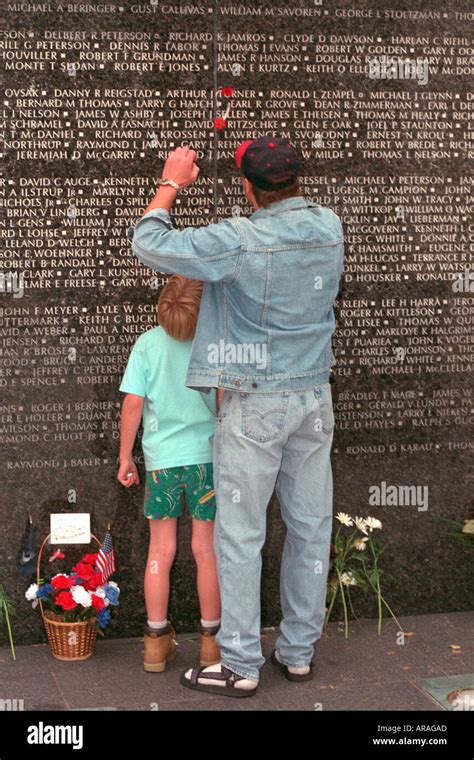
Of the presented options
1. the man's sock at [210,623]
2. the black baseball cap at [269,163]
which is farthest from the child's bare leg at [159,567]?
the black baseball cap at [269,163]

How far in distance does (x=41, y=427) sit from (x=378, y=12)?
2328 mm

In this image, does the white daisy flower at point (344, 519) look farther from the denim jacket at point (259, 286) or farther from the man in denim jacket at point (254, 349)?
the denim jacket at point (259, 286)

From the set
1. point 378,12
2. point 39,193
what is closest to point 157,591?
point 39,193

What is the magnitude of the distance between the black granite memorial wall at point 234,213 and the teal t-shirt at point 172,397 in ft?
1.55

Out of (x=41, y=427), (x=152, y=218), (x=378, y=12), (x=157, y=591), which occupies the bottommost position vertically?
(x=157, y=591)

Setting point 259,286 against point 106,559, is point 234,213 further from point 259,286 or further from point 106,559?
point 106,559

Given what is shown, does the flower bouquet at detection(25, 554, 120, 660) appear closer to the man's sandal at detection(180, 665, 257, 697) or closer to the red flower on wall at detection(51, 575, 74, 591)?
the red flower on wall at detection(51, 575, 74, 591)

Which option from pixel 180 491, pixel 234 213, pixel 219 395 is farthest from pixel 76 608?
pixel 234 213

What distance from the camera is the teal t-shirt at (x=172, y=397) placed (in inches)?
175

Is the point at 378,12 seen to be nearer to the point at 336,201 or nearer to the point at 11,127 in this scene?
the point at 336,201

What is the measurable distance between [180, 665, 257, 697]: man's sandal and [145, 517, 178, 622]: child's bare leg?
12.5 inches

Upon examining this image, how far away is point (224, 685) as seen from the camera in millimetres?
4238

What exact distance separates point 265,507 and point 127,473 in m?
0.65

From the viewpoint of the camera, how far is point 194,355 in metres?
4.17
